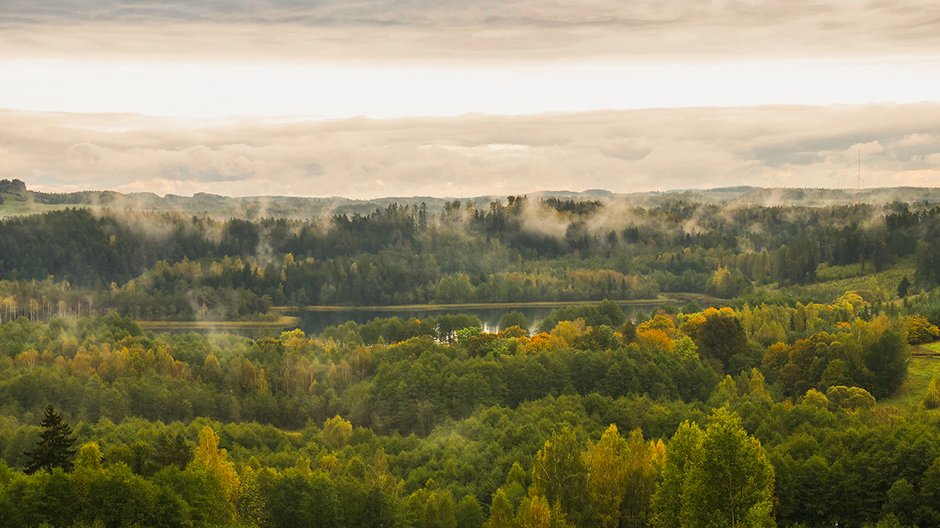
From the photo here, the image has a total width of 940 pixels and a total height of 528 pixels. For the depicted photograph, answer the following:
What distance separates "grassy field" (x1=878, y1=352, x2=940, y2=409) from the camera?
90688 mm

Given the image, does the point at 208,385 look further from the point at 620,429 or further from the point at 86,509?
the point at 86,509

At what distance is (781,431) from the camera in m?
73.4

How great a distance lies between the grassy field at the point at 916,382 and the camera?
90688 mm

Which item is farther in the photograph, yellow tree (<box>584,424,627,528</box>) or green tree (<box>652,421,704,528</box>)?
yellow tree (<box>584,424,627,528</box>)

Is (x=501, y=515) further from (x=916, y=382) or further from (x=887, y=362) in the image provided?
(x=887, y=362)

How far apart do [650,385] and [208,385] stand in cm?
4015

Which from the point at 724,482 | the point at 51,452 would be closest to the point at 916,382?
the point at 724,482

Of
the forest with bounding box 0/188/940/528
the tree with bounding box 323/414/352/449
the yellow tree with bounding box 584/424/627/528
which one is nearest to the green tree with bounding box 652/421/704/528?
the forest with bounding box 0/188/940/528

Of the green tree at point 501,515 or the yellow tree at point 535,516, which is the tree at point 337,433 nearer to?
the green tree at point 501,515

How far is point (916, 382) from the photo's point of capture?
95875 mm

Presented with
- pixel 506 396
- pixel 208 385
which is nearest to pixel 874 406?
pixel 506 396

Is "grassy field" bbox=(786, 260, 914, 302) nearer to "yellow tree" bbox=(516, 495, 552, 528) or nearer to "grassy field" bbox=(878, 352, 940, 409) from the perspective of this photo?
"grassy field" bbox=(878, 352, 940, 409)

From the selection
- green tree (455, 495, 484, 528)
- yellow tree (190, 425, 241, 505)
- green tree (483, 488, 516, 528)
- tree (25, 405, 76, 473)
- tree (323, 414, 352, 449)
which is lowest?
tree (323, 414, 352, 449)

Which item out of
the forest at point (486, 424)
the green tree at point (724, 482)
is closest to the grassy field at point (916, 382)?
the forest at point (486, 424)
